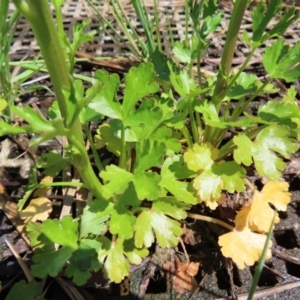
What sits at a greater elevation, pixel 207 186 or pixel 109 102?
pixel 109 102

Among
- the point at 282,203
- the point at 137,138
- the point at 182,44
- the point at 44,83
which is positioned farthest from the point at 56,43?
the point at 44,83

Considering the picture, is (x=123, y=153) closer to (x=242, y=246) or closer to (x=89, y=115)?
(x=89, y=115)

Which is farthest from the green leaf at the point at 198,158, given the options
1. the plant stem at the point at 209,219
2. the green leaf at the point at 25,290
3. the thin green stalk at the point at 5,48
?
the thin green stalk at the point at 5,48

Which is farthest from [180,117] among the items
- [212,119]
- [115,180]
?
[115,180]

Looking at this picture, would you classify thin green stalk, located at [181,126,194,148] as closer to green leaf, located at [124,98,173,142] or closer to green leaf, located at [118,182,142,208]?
green leaf, located at [124,98,173,142]

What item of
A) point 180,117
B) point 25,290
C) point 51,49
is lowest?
point 25,290

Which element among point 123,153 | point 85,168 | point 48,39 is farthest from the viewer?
point 123,153
